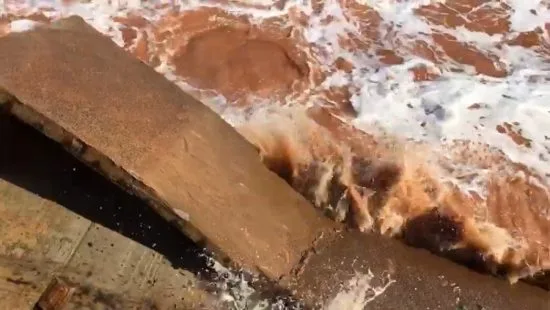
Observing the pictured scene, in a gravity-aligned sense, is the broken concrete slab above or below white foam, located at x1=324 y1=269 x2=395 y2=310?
above

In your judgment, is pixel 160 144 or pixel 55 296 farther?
pixel 160 144

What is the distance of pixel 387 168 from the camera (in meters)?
4.38

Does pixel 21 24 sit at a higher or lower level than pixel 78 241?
higher

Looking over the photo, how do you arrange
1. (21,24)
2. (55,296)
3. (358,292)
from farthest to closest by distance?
(21,24)
(358,292)
(55,296)

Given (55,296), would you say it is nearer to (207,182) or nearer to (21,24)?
(207,182)

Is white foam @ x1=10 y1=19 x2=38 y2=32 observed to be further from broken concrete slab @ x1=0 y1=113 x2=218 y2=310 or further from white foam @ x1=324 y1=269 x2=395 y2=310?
white foam @ x1=324 y1=269 x2=395 y2=310

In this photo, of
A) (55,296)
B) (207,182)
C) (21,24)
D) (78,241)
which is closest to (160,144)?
(207,182)

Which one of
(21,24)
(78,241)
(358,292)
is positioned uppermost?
(21,24)

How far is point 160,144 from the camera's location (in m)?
3.67

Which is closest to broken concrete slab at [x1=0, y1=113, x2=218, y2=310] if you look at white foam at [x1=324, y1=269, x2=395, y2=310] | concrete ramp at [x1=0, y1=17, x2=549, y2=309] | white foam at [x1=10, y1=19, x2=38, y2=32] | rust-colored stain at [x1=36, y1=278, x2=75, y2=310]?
rust-colored stain at [x1=36, y1=278, x2=75, y2=310]

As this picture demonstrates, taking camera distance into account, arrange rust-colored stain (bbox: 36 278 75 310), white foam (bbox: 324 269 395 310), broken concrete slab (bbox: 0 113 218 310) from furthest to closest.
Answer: white foam (bbox: 324 269 395 310) → broken concrete slab (bbox: 0 113 218 310) → rust-colored stain (bbox: 36 278 75 310)

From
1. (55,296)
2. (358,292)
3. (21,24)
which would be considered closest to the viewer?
(55,296)

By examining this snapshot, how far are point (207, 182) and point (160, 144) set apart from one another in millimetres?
332

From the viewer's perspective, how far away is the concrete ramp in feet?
11.6
